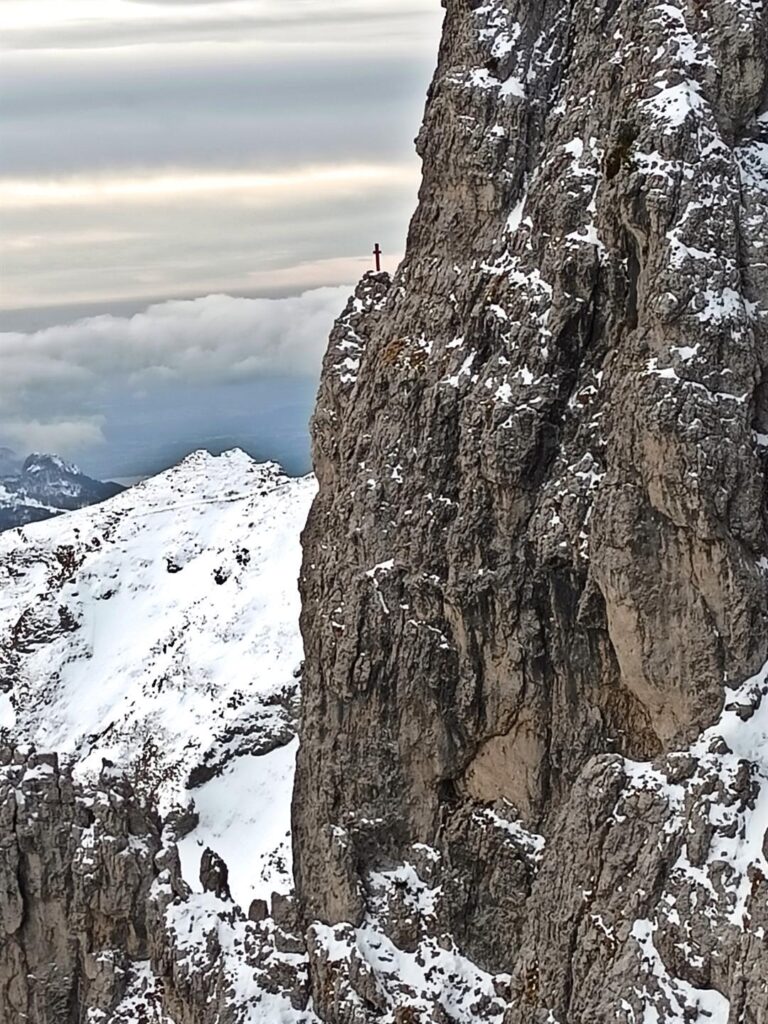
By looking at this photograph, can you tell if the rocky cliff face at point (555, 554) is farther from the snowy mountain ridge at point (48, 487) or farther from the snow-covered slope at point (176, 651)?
the snowy mountain ridge at point (48, 487)

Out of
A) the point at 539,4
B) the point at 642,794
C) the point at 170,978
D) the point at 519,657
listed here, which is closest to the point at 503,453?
the point at 519,657

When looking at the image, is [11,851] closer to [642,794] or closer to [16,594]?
[16,594]

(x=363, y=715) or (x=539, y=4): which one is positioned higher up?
(x=539, y=4)

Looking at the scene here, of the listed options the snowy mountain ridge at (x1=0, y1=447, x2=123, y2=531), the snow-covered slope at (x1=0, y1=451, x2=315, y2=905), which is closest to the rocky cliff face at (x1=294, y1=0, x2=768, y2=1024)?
the snow-covered slope at (x1=0, y1=451, x2=315, y2=905)

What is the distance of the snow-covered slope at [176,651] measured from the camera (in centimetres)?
5925

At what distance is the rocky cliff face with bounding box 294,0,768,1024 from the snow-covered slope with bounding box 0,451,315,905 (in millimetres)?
11563

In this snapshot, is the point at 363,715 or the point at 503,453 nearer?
the point at 503,453

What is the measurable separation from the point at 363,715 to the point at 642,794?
38.5 feet

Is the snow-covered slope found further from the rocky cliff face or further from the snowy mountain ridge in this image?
the snowy mountain ridge

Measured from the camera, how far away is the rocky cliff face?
33.2 metres

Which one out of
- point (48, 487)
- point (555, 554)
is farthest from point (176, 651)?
point (48, 487)

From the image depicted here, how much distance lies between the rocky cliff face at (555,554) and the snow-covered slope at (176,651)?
11563mm

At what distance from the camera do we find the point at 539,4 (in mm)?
39781

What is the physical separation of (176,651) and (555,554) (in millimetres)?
36114
